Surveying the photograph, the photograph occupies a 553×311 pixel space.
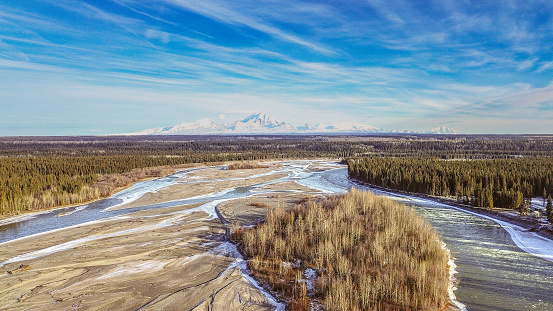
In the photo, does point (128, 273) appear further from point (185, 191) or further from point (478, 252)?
point (185, 191)

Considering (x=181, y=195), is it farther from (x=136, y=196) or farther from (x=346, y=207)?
(x=346, y=207)

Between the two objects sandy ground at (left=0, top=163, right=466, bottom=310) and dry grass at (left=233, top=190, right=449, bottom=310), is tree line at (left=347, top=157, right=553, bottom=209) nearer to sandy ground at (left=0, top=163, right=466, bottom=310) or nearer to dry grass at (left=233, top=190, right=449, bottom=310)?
dry grass at (left=233, top=190, right=449, bottom=310)

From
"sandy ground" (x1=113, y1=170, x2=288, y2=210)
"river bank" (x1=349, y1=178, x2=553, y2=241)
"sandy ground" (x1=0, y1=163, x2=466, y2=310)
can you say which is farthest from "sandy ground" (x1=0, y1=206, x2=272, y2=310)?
"river bank" (x1=349, y1=178, x2=553, y2=241)

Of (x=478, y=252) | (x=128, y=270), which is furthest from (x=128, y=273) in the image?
(x=478, y=252)

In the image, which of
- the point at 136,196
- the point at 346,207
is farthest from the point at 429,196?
the point at 136,196

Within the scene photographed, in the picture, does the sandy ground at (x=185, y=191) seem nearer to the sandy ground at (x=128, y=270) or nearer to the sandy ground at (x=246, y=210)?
the sandy ground at (x=246, y=210)
